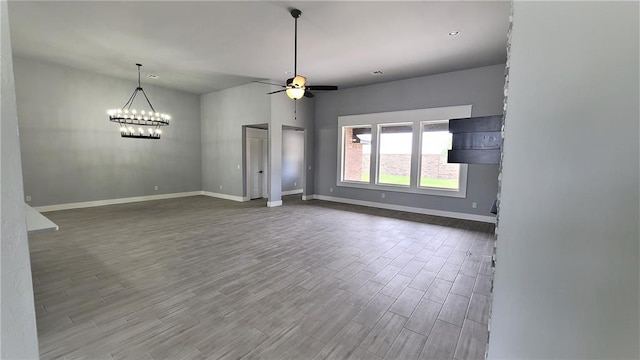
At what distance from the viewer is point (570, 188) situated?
0.67 metres

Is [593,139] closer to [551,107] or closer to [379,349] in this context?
[551,107]

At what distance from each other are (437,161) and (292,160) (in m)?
5.48

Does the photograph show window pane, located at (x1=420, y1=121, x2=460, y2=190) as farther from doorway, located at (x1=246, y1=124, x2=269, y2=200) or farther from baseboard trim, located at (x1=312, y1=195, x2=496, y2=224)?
doorway, located at (x1=246, y1=124, x2=269, y2=200)

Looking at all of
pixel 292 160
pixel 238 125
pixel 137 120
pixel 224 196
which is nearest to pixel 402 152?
pixel 292 160

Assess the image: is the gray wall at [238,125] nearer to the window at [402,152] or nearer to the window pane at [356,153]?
the window pane at [356,153]

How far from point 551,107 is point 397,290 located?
255 centimetres

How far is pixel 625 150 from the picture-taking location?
587mm

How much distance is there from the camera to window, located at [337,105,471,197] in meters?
6.22

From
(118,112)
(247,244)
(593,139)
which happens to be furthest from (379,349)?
(118,112)

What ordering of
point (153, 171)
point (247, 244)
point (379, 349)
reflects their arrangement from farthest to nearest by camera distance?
point (153, 171) < point (247, 244) < point (379, 349)

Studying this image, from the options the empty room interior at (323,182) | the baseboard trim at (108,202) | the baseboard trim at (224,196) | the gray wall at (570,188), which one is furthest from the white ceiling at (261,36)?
the baseboard trim at (224,196)

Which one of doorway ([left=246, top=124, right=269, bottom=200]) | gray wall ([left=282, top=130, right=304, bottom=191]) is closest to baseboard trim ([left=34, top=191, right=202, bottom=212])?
doorway ([left=246, top=124, right=269, bottom=200])

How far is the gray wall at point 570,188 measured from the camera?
1.94 ft

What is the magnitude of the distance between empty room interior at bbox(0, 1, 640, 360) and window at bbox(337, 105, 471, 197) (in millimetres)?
53
